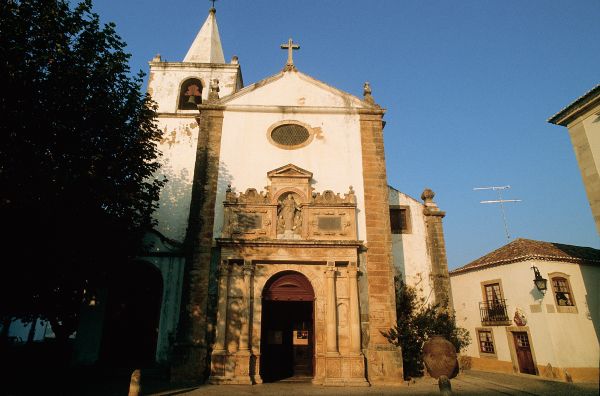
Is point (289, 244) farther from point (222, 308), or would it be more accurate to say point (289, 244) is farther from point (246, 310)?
point (222, 308)

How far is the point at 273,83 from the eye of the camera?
51.9 ft

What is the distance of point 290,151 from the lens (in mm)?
14438

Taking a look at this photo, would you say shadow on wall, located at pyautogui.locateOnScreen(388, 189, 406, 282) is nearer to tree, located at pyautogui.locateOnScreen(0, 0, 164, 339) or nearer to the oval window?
the oval window

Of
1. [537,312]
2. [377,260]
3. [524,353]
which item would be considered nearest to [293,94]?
[377,260]

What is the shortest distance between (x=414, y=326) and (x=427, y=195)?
20.0ft

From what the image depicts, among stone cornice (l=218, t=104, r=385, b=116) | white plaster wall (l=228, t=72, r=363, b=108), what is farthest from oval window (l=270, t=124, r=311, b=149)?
white plaster wall (l=228, t=72, r=363, b=108)

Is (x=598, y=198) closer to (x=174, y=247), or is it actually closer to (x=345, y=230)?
(x=345, y=230)

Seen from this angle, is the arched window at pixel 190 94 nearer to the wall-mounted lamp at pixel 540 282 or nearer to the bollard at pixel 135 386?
the bollard at pixel 135 386

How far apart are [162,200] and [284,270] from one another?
21.8 feet

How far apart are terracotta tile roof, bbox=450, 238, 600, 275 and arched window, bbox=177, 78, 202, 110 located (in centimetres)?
1748

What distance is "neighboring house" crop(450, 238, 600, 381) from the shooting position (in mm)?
16109

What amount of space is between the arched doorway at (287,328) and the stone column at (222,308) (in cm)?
130

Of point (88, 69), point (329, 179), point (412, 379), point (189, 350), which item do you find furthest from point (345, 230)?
point (88, 69)

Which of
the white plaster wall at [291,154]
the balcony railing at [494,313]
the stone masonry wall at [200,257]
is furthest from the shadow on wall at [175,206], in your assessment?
the balcony railing at [494,313]
